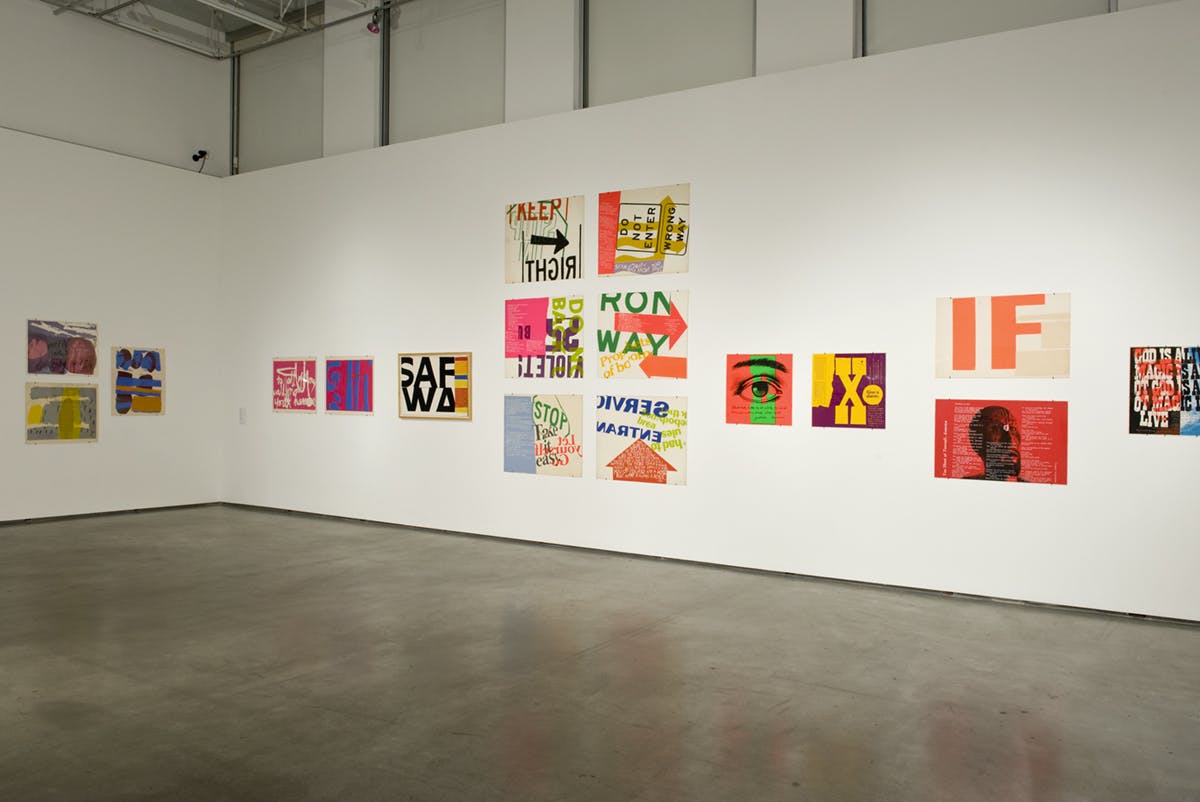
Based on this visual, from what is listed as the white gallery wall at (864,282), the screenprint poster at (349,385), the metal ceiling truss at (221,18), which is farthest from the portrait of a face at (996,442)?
the metal ceiling truss at (221,18)

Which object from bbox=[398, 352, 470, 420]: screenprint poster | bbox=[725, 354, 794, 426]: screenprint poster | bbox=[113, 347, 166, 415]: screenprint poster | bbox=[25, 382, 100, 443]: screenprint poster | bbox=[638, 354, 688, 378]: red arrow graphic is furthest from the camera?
bbox=[113, 347, 166, 415]: screenprint poster

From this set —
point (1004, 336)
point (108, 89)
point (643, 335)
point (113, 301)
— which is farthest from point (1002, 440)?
point (108, 89)

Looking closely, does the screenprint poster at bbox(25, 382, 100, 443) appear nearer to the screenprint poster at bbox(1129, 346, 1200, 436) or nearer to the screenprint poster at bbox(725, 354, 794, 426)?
the screenprint poster at bbox(725, 354, 794, 426)

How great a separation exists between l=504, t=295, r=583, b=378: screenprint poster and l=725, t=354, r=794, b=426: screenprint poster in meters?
1.44

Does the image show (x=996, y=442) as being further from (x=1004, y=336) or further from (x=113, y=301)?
(x=113, y=301)

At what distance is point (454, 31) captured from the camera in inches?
358

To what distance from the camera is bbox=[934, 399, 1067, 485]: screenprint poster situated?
580 centimetres

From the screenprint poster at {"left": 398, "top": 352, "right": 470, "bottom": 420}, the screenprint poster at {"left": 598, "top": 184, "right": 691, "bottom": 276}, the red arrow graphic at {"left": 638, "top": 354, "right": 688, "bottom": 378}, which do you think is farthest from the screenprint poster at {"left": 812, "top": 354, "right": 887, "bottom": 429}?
the screenprint poster at {"left": 398, "top": 352, "right": 470, "bottom": 420}

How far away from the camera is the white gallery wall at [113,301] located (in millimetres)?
8828

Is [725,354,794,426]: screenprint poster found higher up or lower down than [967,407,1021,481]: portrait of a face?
higher up

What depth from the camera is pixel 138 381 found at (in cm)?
983

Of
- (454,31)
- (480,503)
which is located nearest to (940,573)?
(480,503)

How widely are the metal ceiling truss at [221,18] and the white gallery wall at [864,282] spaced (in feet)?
6.31

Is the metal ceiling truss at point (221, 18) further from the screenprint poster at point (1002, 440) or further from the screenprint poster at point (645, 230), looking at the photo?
the screenprint poster at point (1002, 440)
